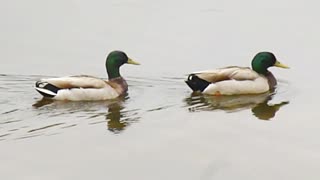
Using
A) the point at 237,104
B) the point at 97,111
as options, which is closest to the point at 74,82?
the point at 97,111

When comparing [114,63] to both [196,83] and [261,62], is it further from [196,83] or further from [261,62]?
[261,62]

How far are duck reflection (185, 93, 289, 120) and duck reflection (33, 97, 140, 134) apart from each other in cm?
79


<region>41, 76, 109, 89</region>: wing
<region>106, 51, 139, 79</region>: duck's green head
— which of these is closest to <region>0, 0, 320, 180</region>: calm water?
<region>41, 76, 109, 89</region>: wing

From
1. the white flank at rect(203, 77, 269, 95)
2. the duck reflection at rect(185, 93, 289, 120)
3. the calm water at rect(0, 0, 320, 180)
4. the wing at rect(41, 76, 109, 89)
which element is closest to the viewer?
the calm water at rect(0, 0, 320, 180)

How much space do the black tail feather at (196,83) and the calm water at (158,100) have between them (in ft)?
0.50

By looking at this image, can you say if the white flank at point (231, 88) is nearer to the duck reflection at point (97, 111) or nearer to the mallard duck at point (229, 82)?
the mallard duck at point (229, 82)

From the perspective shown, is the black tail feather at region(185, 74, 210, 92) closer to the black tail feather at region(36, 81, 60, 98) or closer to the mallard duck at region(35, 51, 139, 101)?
the mallard duck at region(35, 51, 139, 101)

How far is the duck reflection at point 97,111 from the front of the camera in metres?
8.80

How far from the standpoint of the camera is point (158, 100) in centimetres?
982

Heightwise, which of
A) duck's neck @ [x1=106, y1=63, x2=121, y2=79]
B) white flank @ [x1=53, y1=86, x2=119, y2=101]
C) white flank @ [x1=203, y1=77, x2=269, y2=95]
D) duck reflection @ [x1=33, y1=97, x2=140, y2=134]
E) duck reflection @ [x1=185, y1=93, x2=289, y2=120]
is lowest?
duck reflection @ [x1=185, y1=93, x2=289, y2=120]

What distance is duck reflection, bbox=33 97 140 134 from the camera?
8.80 meters

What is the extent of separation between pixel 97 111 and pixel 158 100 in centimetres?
85

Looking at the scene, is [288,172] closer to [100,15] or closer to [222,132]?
[222,132]

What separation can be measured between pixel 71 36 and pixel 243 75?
392cm
